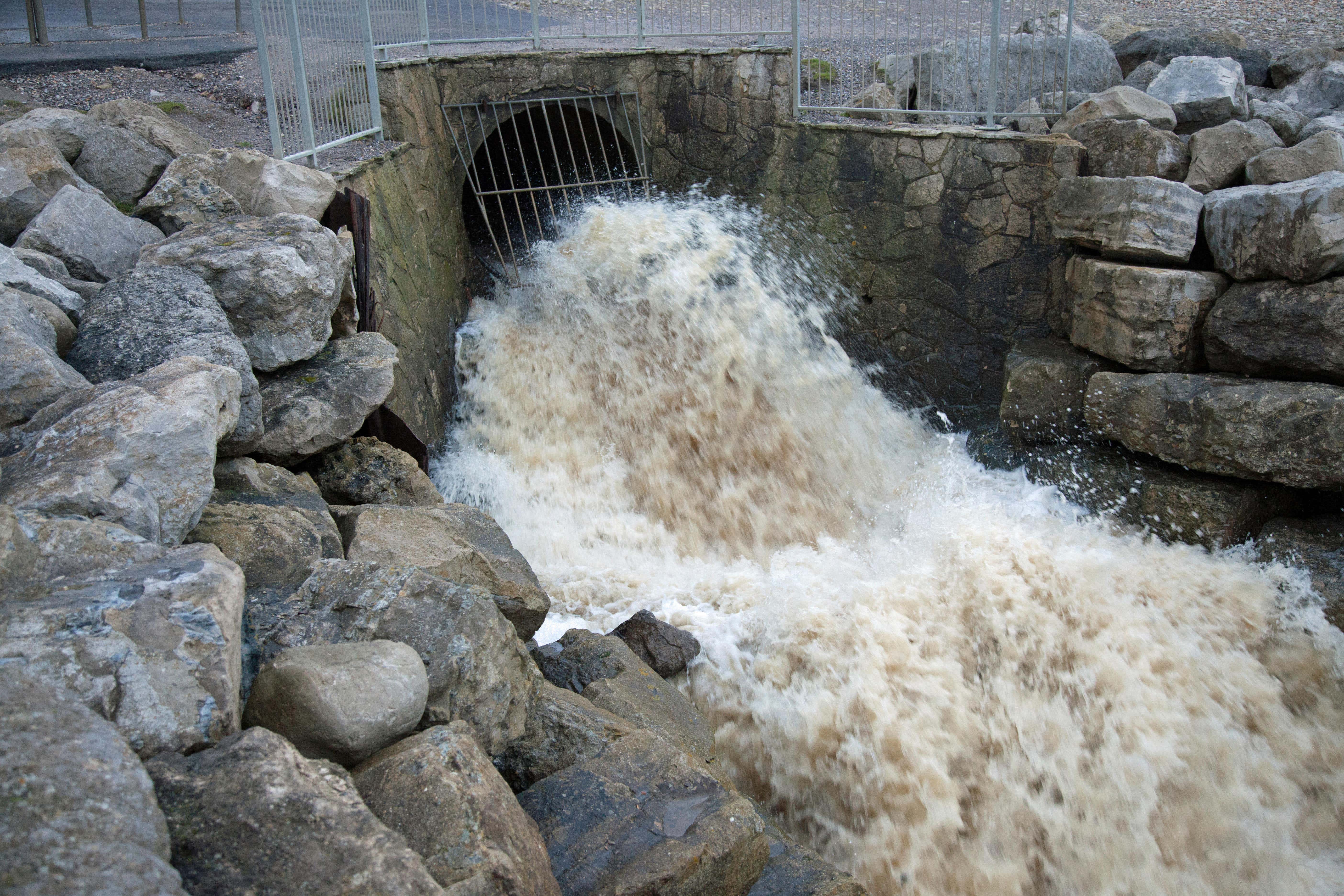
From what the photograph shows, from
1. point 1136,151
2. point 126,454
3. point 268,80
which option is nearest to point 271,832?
point 126,454

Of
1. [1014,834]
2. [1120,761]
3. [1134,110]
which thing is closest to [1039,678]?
[1120,761]

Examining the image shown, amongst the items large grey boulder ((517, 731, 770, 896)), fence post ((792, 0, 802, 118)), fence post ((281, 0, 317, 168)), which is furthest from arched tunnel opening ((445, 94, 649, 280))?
large grey boulder ((517, 731, 770, 896))

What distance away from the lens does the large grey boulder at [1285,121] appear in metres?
5.62

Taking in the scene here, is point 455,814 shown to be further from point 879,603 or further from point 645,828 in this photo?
point 879,603

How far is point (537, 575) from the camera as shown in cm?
494

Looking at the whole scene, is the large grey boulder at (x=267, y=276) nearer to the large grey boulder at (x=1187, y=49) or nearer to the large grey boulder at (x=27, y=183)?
the large grey boulder at (x=27, y=183)

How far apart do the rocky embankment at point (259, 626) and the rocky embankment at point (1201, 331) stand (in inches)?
111

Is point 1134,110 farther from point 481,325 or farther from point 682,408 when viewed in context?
point 481,325

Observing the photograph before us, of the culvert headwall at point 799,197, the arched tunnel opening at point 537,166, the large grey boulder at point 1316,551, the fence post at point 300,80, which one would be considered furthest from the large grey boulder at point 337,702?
the arched tunnel opening at point 537,166

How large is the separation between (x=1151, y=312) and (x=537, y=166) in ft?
19.0

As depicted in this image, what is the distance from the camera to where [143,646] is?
184 centimetres

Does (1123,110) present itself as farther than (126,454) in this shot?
Yes

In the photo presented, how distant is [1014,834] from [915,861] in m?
0.44

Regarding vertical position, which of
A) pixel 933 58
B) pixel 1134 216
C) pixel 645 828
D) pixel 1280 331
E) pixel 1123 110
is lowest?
pixel 645 828
